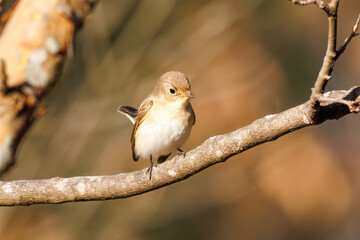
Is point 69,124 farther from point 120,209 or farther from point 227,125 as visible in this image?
point 227,125

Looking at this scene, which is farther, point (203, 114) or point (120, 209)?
point (203, 114)

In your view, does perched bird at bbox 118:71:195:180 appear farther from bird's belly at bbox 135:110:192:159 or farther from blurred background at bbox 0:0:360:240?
blurred background at bbox 0:0:360:240

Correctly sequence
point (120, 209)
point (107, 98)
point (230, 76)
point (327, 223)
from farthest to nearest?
point (327, 223), point (230, 76), point (120, 209), point (107, 98)

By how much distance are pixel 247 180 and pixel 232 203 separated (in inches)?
70.1

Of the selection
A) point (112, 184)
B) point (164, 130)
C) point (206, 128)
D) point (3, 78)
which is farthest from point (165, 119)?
point (206, 128)

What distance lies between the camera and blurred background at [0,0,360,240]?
19.7 ft

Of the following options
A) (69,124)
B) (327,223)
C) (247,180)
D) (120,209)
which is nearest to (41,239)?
(120,209)

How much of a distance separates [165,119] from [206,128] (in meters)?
5.04

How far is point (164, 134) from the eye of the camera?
3973 millimetres

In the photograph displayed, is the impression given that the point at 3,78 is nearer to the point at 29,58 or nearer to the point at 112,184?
the point at 29,58

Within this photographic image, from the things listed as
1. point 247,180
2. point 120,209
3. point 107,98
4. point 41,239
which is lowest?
point 41,239

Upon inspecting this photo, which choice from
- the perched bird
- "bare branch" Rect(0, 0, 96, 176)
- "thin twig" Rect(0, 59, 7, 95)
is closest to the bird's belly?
the perched bird

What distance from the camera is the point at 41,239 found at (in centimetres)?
675

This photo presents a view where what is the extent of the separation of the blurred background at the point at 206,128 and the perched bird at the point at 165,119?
729 millimetres
